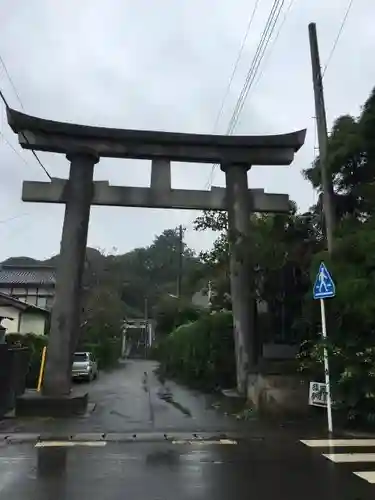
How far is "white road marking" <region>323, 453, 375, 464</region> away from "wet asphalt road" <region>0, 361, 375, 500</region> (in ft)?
0.05

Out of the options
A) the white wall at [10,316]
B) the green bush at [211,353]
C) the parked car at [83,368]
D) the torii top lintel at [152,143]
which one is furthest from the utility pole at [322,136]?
the white wall at [10,316]

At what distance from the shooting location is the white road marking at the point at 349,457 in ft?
26.6

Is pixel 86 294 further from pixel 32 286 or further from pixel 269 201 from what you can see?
pixel 269 201

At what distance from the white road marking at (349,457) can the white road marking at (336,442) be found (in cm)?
74

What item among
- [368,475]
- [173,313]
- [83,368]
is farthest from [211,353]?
[173,313]

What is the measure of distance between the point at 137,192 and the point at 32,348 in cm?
905

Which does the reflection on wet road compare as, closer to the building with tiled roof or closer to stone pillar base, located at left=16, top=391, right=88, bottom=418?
stone pillar base, located at left=16, top=391, right=88, bottom=418

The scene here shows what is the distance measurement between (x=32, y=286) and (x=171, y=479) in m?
41.4

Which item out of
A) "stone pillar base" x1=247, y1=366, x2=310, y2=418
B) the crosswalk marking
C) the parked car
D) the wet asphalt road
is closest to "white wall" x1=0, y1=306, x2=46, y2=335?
the parked car

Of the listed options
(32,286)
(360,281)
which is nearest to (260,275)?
(360,281)

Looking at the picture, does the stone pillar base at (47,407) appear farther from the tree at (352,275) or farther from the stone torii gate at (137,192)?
the tree at (352,275)

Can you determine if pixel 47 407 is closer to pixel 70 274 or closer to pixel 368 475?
pixel 70 274

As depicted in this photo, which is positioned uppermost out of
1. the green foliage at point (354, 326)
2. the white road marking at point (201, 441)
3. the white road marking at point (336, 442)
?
the green foliage at point (354, 326)

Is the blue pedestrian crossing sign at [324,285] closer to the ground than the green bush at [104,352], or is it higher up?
closer to the ground
